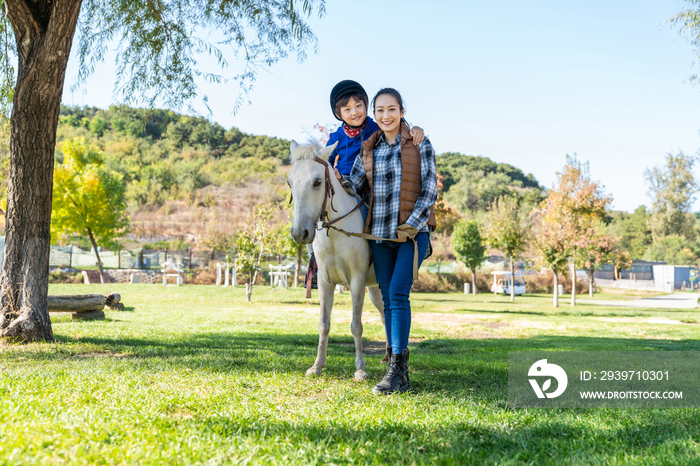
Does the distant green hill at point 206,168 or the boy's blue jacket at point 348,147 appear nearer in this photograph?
the boy's blue jacket at point 348,147

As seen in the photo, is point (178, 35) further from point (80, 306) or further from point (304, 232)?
point (304, 232)

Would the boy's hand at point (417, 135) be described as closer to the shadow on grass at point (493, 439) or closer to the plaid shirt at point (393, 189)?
the plaid shirt at point (393, 189)

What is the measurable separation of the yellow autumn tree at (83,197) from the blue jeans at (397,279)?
24.2 metres

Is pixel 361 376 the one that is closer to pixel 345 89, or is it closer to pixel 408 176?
pixel 408 176

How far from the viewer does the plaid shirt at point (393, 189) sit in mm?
3936

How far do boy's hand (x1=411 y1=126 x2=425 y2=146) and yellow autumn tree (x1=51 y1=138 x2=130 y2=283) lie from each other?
24.4 m

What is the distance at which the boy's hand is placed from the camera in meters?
4.05

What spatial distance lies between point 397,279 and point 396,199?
675mm

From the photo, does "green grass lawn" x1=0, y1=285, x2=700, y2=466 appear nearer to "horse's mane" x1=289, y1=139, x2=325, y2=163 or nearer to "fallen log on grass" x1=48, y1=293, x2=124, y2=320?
"horse's mane" x1=289, y1=139, x2=325, y2=163

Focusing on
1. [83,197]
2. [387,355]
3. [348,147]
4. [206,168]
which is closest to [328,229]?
[348,147]

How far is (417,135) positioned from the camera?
4.08 m

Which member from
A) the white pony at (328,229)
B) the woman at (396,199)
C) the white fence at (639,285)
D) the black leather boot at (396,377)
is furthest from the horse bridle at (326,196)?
the white fence at (639,285)

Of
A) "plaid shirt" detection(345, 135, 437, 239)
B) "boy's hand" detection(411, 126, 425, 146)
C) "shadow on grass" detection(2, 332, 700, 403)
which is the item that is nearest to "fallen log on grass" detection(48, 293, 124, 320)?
"shadow on grass" detection(2, 332, 700, 403)

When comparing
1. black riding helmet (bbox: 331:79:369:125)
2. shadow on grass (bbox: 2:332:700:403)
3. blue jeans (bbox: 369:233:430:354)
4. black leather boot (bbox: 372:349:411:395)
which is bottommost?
shadow on grass (bbox: 2:332:700:403)
